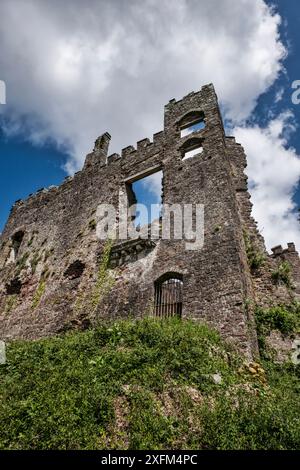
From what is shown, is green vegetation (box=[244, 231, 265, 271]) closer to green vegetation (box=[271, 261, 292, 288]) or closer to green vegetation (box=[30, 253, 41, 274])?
green vegetation (box=[271, 261, 292, 288])

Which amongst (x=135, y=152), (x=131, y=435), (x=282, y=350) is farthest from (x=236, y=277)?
(x=135, y=152)

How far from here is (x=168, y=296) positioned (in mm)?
10250

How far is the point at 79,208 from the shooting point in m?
15.7

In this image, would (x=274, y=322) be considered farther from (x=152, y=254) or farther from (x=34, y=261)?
(x=34, y=261)

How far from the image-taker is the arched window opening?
9930 mm

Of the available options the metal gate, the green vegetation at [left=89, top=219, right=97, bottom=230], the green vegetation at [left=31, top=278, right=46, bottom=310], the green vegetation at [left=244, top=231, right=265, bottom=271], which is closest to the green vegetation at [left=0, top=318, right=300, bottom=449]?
the metal gate

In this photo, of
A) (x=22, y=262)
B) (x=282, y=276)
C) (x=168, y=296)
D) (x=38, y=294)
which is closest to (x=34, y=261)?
(x=22, y=262)

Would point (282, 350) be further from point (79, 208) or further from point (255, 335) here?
point (79, 208)

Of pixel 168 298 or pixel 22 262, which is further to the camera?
pixel 22 262

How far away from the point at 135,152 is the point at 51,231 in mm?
5776

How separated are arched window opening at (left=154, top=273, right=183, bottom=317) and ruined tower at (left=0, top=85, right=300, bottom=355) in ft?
0.11

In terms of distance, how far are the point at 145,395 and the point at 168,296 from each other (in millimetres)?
4729

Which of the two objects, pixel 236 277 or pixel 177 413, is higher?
pixel 236 277
